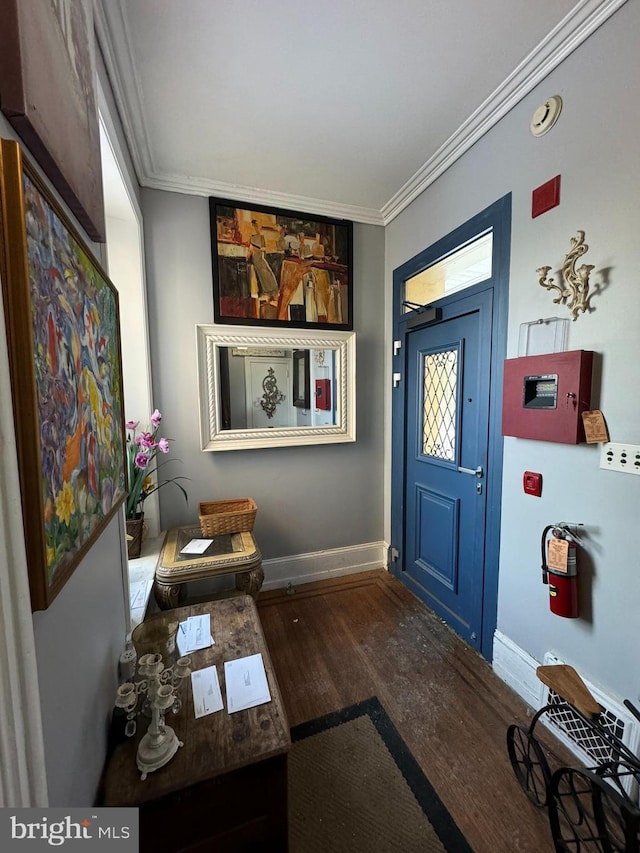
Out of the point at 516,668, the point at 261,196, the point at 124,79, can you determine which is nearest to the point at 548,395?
the point at 516,668

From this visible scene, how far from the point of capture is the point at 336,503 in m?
2.64

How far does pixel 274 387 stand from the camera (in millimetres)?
2361

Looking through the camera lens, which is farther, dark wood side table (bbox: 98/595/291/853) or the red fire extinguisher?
the red fire extinguisher

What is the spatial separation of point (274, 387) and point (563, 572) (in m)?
1.83

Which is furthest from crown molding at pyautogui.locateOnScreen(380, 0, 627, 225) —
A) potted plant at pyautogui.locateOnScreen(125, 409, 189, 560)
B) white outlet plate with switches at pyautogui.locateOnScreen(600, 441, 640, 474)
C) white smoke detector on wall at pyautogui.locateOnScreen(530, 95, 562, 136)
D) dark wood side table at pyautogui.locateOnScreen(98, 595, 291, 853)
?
dark wood side table at pyautogui.locateOnScreen(98, 595, 291, 853)

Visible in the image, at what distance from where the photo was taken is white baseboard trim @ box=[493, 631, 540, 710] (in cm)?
154

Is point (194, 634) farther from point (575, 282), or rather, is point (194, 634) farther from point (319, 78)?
point (319, 78)

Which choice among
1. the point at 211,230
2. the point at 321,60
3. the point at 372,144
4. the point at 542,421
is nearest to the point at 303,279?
the point at 211,230

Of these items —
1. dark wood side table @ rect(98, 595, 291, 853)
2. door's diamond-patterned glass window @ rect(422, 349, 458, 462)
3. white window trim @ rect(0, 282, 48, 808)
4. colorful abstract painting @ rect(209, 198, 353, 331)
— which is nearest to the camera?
white window trim @ rect(0, 282, 48, 808)

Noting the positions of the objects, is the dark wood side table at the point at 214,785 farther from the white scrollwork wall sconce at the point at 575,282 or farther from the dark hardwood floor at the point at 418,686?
the white scrollwork wall sconce at the point at 575,282

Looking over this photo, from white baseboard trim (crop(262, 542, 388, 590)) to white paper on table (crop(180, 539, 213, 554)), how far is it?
62 cm

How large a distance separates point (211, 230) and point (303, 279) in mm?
650

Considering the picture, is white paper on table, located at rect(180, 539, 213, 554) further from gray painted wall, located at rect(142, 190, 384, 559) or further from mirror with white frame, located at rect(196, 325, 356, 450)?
mirror with white frame, located at rect(196, 325, 356, 450)

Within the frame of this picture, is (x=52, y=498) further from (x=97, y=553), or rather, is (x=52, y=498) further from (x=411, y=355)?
(x=411, y=355)
